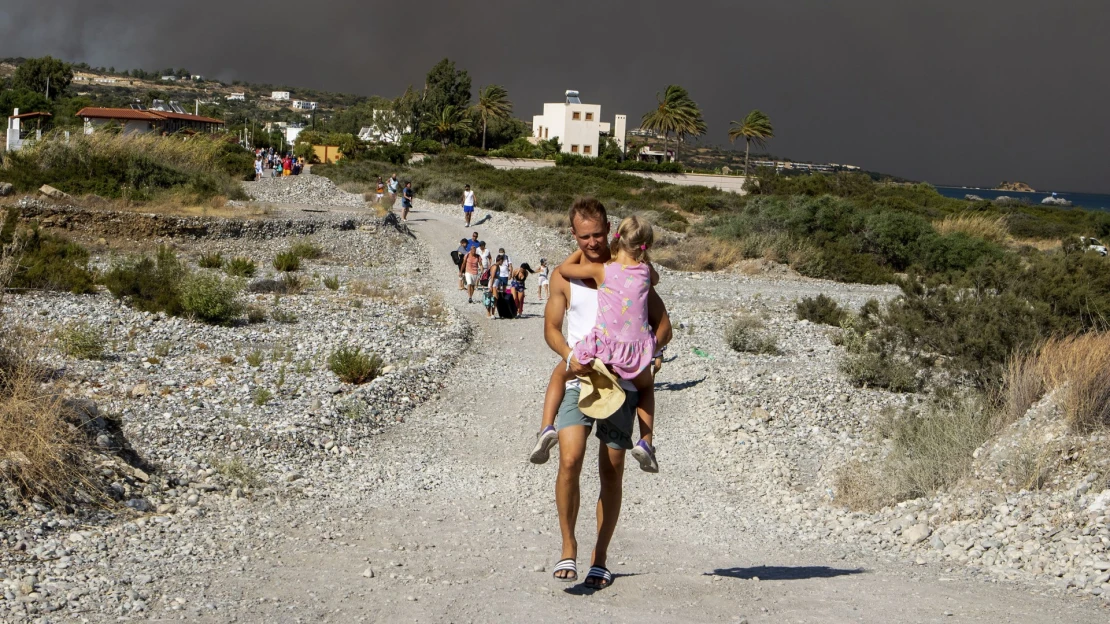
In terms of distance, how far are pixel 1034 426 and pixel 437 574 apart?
5.07 meters

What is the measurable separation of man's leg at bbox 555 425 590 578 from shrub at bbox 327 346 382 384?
8.11m

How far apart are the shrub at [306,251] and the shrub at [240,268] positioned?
8.14 ft

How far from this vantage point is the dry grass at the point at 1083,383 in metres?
7.69

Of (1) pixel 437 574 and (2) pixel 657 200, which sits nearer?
(1) pixel 437 574

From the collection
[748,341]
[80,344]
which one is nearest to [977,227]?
[748,341]

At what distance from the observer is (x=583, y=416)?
529cm

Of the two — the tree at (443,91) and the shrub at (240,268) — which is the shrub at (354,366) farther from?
the tree at (443,91)

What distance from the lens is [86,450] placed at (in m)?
7.50

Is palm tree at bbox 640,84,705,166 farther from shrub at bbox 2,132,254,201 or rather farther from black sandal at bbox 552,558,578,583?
black sandal at bbox 552,558,578,583

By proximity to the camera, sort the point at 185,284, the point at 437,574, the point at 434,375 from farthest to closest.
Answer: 1. the point at 185,284
2. the point at 434,375
3. the point at 437,574

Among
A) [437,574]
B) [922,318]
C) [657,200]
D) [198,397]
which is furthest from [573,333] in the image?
[657,200]

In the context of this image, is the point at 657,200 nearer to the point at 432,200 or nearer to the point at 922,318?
the point at 432,200

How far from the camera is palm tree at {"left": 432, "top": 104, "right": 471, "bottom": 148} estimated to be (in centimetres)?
8931

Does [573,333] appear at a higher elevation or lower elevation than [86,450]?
higher
